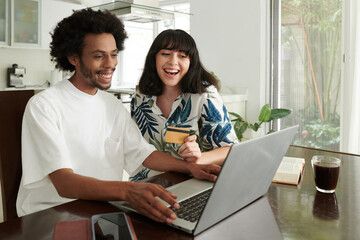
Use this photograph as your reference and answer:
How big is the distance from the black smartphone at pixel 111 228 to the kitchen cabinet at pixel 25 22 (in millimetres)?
4088

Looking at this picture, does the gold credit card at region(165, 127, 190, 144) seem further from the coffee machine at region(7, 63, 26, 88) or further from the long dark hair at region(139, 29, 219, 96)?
the coffee machine at region(7, 63, 26, 88)

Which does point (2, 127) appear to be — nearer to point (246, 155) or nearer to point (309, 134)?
point (246, 155)

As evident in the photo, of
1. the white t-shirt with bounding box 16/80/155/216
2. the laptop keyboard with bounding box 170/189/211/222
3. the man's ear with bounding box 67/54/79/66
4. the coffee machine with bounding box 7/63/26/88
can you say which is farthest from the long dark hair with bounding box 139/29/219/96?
the coffee machine with bounding box 7/63/26/88

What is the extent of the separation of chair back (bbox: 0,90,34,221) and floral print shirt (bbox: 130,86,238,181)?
529mm

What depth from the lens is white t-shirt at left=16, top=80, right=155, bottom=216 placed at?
1.06 metres

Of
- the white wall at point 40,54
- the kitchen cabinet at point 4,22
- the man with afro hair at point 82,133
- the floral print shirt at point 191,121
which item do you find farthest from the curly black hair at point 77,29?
the white wall at point 40,54

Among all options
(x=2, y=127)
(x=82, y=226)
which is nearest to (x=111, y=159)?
(x=2, y=127)

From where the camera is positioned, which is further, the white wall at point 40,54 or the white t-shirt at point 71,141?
the white wall at point 40,54

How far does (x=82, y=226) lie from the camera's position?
72 centimetres

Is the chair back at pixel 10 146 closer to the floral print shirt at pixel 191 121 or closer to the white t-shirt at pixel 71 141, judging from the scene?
the white t-shirt at pixel 71 141

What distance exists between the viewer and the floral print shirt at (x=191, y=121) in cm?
156

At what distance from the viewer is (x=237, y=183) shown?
77 cm

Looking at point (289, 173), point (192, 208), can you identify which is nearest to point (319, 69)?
point (289, 173)

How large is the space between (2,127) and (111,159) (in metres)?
0.40
